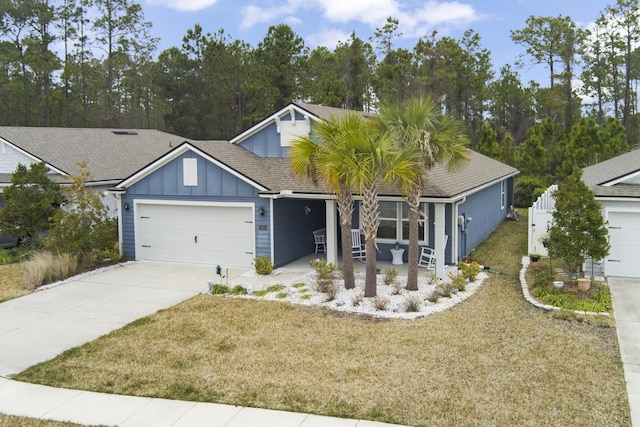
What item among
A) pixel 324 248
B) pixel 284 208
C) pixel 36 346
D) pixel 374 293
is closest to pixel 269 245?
pixel 284 208

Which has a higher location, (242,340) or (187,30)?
(187,30)

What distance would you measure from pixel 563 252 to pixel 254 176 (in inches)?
320

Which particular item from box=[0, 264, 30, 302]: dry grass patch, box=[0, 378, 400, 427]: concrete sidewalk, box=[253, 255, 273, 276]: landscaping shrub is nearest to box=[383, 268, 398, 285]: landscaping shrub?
box=[253, 255, 273, 276]: landscaping shrub

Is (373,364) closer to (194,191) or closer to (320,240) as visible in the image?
(194,191)

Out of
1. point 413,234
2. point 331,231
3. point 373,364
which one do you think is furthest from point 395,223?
point 373,364

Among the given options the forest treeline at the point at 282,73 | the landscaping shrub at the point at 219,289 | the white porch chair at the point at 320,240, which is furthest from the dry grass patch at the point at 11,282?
the forest treeline at the point at 282,73

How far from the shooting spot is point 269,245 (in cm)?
1587

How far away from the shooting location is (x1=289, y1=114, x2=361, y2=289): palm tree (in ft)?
39.2

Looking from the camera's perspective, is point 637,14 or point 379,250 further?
point 637,14

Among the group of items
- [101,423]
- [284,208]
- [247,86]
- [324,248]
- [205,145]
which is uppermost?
[247,86]

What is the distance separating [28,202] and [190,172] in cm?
557

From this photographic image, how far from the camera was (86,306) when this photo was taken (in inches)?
498

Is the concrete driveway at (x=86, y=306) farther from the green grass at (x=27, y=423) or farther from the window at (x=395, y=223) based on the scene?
the window at (x=395, y=223)

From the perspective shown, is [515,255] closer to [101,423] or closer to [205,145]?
[205,145]
